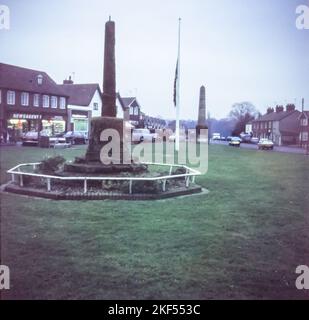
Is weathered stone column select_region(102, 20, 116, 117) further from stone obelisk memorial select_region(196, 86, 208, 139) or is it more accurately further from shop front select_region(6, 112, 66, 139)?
stone obelisk memorial select_region(196, 86, 208, 139)

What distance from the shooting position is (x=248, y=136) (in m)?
65.6

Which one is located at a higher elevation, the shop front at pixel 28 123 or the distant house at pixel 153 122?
the distant house at pixel 153 122

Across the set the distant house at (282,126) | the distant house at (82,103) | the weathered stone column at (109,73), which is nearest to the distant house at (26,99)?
the weathered stone column at (109,73)

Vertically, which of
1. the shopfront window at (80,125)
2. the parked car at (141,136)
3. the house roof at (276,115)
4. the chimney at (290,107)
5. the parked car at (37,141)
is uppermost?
the chimney at (290,107)

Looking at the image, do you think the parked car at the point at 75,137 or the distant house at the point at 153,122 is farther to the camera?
the distant house at the point at 153,122

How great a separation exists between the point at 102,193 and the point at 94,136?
2.70m

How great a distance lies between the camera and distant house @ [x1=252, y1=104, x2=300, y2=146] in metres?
70.2

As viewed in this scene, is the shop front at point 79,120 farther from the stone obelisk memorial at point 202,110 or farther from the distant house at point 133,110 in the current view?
the stone obelisk memorial at point 202,110

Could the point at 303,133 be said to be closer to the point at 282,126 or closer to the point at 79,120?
the point at 282,126

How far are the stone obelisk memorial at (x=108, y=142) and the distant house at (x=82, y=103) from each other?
104 ft

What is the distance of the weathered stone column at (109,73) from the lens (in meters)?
11.3

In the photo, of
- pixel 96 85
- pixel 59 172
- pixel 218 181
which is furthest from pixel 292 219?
pixel 96 85
